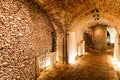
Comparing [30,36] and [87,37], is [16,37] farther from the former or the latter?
[87,37]

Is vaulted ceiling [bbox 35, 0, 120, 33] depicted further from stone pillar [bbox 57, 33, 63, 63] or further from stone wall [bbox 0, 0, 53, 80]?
stone pillar [bbox 57, 33, 63, 63]

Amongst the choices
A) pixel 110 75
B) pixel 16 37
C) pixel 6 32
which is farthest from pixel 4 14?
pixel 110 75

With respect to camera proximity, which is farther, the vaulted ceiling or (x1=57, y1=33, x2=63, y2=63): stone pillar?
(x1=57, y1=33, x2=63, y2=63): stone pillar

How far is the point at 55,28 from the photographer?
7867 millimetres

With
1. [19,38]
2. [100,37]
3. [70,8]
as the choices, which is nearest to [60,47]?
[70,8]

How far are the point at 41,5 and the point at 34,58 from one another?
7.59ft

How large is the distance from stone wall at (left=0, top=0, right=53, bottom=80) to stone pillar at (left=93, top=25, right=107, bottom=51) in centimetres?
1012

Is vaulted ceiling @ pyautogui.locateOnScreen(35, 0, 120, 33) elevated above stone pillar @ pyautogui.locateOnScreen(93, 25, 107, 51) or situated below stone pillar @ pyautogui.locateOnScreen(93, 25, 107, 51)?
above

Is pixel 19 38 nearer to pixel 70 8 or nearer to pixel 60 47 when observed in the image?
pixel 70 8

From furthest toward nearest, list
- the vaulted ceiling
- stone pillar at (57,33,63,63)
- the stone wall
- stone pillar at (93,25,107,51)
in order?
stone pillar at (93,25,107,51) → stone pillar at (57,33,63,63) → the vaulted ceiling → the stone wall

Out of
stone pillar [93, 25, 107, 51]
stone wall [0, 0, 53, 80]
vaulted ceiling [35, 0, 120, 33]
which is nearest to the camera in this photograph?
stone wall [0, 0, 53, 80]

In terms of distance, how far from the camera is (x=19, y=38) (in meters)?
4.53

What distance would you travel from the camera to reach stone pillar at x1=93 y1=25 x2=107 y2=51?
14.9 metres

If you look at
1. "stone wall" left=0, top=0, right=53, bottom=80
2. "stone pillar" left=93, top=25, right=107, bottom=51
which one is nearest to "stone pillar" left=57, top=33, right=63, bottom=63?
"stone wall" left=0, top=0, right=53, bottom=80
